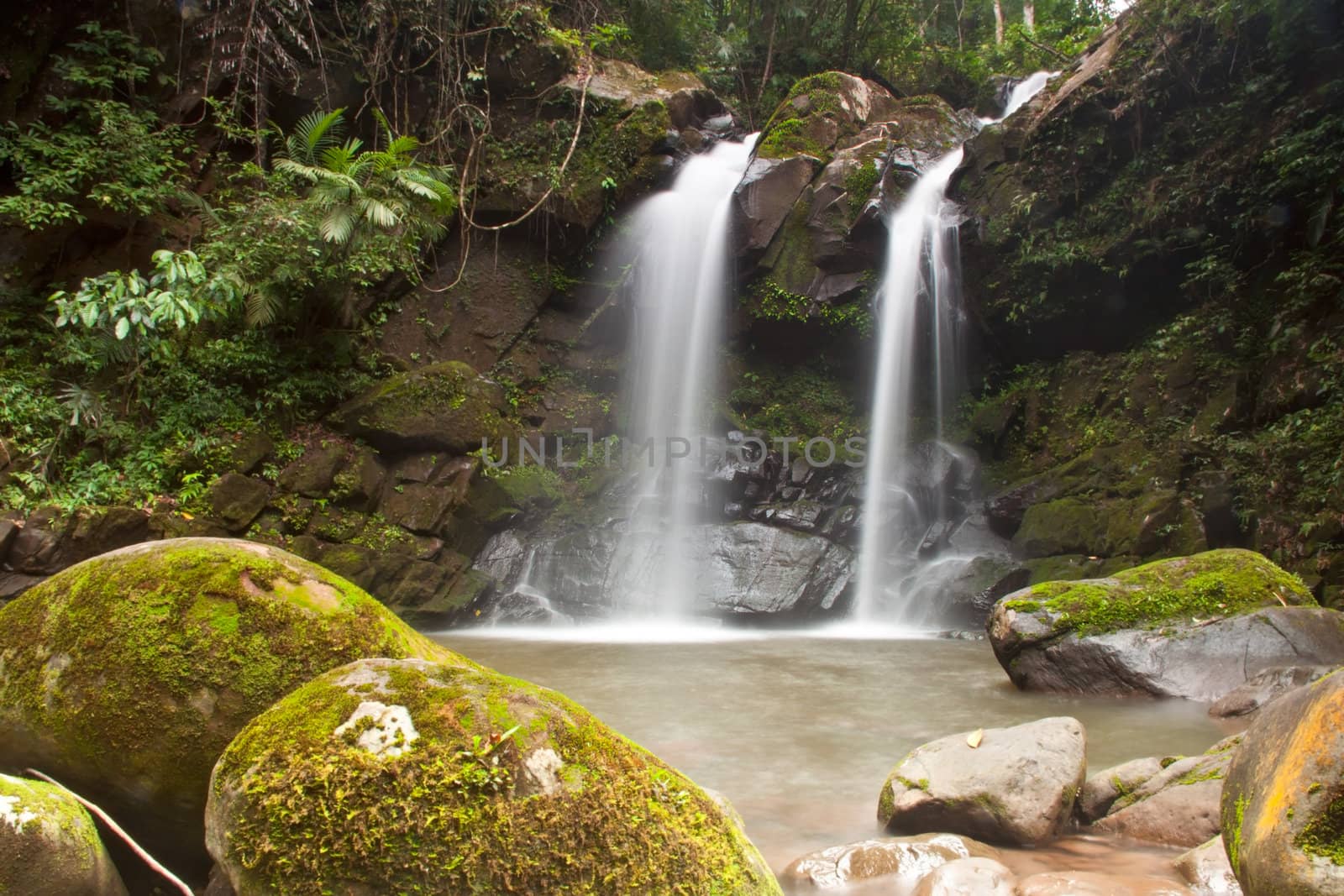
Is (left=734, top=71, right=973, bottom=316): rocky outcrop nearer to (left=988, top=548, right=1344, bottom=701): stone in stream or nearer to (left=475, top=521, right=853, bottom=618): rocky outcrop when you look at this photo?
(left=475, top=521, right=853, bottom=618): rocky outcrop

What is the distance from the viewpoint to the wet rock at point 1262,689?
5.18 meters

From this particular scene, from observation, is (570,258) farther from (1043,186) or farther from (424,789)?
(424,789)

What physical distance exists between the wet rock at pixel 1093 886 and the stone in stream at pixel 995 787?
47 centimetres

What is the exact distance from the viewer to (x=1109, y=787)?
362 cm

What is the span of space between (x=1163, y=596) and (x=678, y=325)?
915cm

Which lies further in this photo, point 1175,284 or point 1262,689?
point 1175,284

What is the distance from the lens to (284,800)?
1.88m

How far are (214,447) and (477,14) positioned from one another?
876 centimetres

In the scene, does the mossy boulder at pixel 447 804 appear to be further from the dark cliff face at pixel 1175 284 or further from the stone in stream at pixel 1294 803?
the dark cliff face at pixel 1175 284

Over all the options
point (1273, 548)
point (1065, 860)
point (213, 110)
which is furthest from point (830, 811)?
point (213, 110)


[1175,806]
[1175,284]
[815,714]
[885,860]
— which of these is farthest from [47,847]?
[1175,284]

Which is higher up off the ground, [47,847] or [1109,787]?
[47,847]

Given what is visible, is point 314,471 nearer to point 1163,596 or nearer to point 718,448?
point 718,448

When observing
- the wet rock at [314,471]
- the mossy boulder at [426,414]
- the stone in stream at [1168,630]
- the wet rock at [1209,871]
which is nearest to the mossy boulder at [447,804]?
the wet rock at [1209,871]
